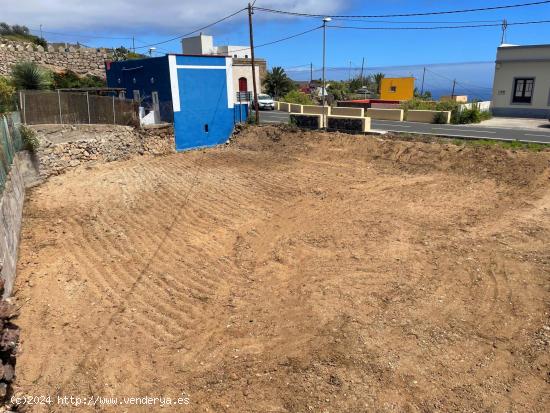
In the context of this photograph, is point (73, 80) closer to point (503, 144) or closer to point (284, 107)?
point (284, 107)

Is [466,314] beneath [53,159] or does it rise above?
beneath

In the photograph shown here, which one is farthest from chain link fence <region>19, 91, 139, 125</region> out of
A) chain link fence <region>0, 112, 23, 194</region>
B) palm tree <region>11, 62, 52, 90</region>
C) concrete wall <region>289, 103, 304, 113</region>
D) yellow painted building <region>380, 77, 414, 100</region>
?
yellow painted building <region>380, 77, 414, 100</region>

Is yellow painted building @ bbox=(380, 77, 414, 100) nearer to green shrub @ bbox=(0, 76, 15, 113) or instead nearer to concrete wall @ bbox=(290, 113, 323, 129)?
concrete wall @ bbox=(290, 113, 323, 129)

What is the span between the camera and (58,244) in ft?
36.1

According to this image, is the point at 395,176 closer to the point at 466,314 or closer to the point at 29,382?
the point at 466,314

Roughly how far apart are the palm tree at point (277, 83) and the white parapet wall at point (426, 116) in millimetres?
28770

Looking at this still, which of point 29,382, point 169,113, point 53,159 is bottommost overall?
point 29,382

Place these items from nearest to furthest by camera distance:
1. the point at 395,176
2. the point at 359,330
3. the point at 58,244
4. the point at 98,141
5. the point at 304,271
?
1. the point at 359,330
2. the point at 304,271
3. the point at 58,244
4. the point at 395,176
5. the point at 98,141

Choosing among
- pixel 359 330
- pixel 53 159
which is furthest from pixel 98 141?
pixel 359 330

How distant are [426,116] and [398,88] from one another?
2083cm

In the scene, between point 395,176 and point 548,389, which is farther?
point 395,176

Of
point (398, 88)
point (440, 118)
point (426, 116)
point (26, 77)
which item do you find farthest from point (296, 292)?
point (398, 88)

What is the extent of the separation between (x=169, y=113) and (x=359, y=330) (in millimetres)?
19305

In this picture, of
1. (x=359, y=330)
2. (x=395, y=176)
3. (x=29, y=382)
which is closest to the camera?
(x=29, y=382)
